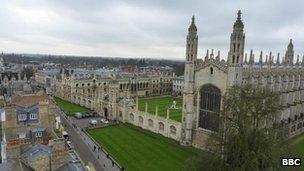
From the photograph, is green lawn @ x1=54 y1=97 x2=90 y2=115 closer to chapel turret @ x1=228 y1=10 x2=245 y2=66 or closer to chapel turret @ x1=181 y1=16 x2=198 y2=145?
chapel turret @ x1=181 y1=16 x2=198 y2=145

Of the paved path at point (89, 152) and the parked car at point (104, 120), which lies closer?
the paved path at point (89, 152)

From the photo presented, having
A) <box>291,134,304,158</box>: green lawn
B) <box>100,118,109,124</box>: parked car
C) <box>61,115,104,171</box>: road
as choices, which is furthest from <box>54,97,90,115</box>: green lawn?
<box>291,134,304,158</box>: green lawn

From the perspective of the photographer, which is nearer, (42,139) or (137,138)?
(42,139)

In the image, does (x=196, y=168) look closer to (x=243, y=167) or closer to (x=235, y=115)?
(x=243, y=167)


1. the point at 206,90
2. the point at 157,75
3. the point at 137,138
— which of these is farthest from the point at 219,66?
the point at 157,75

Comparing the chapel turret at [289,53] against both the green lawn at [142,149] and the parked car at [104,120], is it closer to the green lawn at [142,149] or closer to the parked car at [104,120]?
the green lawn at [142,149]

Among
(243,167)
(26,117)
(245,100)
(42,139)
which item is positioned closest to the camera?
(243,167)

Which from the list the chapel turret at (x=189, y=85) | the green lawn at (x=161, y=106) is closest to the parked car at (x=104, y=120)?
the green lawn at (x=161, y=106)
